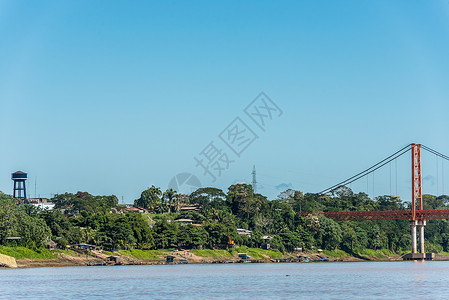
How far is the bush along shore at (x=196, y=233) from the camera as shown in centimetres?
10925

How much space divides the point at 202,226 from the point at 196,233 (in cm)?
1004

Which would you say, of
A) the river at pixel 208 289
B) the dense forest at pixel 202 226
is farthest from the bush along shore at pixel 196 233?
the river at pixel 208 289

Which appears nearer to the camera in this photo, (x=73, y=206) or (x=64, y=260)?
(x=64, y=260)

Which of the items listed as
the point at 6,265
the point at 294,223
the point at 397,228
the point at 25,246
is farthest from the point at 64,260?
the point at 397,228

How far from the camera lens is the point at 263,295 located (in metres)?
54.2

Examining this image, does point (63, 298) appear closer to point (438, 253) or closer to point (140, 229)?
point (140, 229)

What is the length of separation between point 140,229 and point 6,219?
29007 millimetres

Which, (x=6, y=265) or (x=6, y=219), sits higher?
(x=6, y=219)

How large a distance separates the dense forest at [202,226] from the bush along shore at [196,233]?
16 cm

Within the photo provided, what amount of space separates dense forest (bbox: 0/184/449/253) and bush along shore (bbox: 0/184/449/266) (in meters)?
0.16

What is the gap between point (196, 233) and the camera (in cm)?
13462

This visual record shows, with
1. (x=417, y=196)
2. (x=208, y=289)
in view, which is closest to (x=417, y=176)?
(x=417, y=196)

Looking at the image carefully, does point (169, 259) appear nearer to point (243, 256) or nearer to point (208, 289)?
point (243, 256)

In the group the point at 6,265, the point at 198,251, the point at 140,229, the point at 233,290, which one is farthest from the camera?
the point at 198,251
